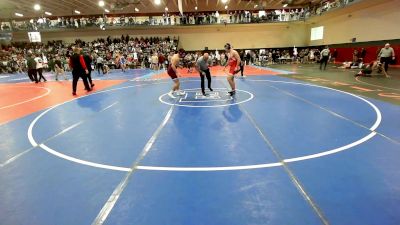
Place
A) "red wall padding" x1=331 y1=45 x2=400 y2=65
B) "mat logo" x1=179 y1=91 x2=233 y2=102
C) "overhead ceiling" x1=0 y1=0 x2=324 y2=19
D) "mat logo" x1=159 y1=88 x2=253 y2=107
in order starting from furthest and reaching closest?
"overhead ceiling" x1=0 y1=0 x2=324 y2=19 < "red wall padding" x1=331 y1=45 x2=400 y2=65 < "mat logo" x1=179 y1=91 x2=233 y2=102 < "mat logo" x1=159 y1=88 x2=253 y2=107

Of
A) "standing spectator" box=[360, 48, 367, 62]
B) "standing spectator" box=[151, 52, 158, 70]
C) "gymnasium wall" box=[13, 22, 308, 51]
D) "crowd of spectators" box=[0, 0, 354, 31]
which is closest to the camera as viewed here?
"standing spectator" box=[360, 48, 367, 62]

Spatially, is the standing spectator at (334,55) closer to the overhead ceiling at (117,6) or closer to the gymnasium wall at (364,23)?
the gymnasium wall at (364,23)

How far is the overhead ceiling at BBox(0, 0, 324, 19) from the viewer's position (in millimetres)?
29734

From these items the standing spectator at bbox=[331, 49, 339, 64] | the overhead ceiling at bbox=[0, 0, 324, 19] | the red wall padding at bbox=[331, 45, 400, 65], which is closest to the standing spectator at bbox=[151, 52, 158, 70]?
the overhead ceiling at bbox=[0, 0, 324, 19]

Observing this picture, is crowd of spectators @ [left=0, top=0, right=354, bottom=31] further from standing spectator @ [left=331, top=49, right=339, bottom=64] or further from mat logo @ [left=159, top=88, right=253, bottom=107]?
mat logo @ [left=159, top=88, right=253, bottom=107]

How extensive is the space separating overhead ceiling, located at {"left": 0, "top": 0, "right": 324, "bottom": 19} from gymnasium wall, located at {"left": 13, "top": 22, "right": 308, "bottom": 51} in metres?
2.80

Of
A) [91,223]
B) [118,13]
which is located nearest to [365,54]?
[91,223]

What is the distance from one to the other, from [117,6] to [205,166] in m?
29.8

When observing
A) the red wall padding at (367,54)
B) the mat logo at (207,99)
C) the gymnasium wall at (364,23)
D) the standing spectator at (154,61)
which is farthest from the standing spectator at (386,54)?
the standing spectator at (154,61)

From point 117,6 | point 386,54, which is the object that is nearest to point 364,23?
point 386,54

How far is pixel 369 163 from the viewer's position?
3916 millimetres

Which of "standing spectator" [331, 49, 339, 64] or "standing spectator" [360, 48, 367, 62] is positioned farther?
"standing spectator" [331, 49, 339, 64]

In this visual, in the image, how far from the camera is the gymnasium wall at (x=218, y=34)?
111ft

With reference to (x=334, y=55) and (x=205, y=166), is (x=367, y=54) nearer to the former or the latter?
(x=334, y=55)
